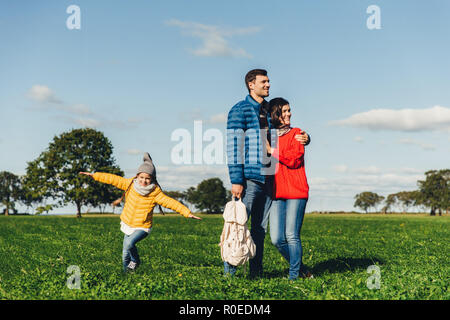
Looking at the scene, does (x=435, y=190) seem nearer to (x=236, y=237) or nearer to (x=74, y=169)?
(x=74, y=169)

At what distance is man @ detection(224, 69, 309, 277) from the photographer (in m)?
6.39

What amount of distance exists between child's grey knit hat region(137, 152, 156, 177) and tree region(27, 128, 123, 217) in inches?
1538

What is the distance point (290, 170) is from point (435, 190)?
94060 millimetres

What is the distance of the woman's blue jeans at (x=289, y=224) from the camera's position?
655 cm

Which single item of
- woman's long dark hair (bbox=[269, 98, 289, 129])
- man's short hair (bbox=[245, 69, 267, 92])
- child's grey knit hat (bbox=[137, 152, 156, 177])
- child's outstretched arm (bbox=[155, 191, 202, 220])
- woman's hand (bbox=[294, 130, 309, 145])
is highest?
man's short hair (bbox=[245, 69, 267, 92])

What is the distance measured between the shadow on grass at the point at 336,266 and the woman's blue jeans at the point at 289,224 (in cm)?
108

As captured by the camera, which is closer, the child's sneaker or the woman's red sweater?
the woman's red sweater

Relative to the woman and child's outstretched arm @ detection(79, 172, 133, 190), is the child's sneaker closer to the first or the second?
child's outstretched arm @ detection(79, 172, 133, 190)

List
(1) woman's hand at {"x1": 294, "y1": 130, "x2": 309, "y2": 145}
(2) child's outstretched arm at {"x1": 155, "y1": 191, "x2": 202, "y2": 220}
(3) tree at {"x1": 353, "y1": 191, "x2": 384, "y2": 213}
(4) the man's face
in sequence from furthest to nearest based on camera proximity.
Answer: (3) tree at {"x1": 353, "y1": 191, "x2": 384, "y2": 213}, (2) child's outstretched arm at {"x1": 155, "y1": 191, "x2": 202, "y2": 220}, (4) the man's face, (1) woman's hand at {"x1": 294, "y1": 130, "x2": 309, "y2": 145}


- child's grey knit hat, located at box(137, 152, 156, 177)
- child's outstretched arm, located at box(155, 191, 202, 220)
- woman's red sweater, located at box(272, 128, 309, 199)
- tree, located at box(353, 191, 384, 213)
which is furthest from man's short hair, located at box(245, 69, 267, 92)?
tree, located at box(353, 191, 384, 213)

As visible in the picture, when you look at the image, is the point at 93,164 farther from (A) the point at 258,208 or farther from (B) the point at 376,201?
(B) the point at 376,201

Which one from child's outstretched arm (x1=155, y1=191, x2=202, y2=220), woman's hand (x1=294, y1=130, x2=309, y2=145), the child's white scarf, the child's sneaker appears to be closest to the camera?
woman's hand (x1=294, y1=130, x2=309, y2=145)

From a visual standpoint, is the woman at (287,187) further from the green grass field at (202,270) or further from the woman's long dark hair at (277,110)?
the green grass field at (202,270)
